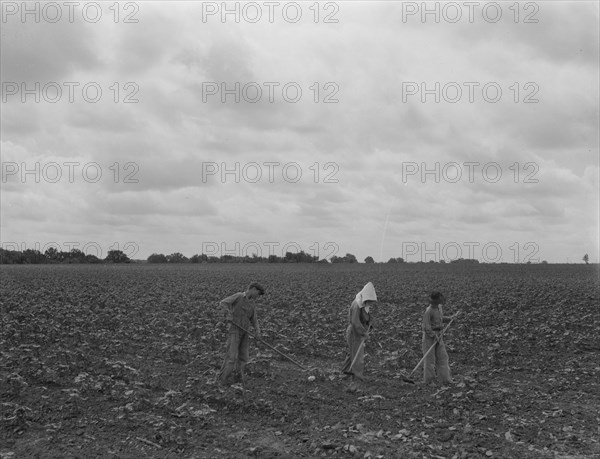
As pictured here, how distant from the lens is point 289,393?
10617mm

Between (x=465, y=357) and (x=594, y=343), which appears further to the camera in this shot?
(x=594, y=343)

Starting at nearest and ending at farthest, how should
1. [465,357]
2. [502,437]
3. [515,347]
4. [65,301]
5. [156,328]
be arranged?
[502,437], [465,357], [515,347], [156,328], [65,301]

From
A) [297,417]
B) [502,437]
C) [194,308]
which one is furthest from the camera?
[194,308]

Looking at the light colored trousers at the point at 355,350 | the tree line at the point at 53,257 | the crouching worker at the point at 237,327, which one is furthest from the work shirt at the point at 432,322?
the tree line at the point at 53,257

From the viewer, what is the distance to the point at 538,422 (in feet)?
30.3

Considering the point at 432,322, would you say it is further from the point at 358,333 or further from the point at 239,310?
the point at 239,310

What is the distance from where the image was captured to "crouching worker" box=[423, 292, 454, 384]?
36.3ft

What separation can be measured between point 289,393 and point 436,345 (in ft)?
8.95

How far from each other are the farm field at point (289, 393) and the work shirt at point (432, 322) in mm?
1006

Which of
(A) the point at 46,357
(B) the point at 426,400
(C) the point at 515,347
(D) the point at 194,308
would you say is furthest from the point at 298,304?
(B) the point at 426,400

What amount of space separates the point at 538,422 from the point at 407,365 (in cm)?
427

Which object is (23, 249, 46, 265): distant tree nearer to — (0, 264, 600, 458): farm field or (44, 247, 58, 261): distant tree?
(44, 247, 58, 261): distant tree

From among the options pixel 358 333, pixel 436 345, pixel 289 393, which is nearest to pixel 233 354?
pixel 289 393

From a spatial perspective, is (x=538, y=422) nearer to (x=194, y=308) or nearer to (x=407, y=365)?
(x=407, y=365)
